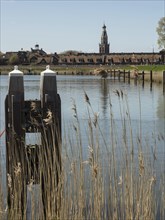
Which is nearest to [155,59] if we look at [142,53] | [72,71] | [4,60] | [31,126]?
[142,53]

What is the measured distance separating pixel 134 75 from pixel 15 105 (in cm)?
225

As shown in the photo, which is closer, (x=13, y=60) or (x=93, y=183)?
(x=93, y=183)

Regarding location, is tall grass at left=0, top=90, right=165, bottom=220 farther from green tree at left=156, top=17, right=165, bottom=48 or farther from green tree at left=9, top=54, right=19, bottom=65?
green tree at left=9, top=54, right=19, bottom=65

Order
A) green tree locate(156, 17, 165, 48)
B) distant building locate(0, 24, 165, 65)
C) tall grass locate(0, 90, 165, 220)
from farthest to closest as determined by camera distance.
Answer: distant building locate(0, 24, 165, 65) < green tree locate(156, 17, 165, 48) < tall grass locate(0, 90, 165, 220)

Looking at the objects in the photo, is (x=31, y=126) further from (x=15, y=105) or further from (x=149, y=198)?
(x=149, y=198)

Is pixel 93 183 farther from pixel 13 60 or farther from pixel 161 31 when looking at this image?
pixel 13 60

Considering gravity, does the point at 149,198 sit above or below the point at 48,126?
below

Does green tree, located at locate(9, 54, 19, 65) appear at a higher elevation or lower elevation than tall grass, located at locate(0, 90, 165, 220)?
lower

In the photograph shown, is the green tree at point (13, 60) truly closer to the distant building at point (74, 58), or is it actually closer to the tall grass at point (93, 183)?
the distant building at point (74, 58)

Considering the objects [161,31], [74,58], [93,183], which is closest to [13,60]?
[74,58]

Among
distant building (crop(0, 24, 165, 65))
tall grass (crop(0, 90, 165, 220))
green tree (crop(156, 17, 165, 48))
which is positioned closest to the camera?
tall grass (crop(0, 90, 165, 220))

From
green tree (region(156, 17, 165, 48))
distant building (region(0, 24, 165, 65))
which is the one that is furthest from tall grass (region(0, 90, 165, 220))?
distant building (region(0, 24, 165, 65))

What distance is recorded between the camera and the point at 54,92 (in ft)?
23.0

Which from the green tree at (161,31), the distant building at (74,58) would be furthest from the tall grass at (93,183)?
the distant building at (74,58)
